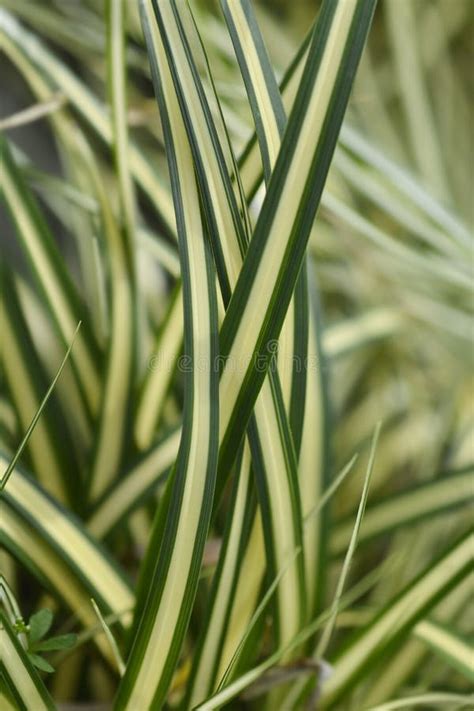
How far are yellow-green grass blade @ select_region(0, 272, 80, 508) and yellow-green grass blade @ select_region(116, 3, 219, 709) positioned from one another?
0.16 meters

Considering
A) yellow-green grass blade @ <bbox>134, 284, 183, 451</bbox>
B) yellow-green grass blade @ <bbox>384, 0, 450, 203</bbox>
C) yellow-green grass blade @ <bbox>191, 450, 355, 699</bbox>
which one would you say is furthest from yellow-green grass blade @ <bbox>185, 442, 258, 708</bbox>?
yellow-green grass blade @ <bbox>384, 0, 450, 203</bbox>

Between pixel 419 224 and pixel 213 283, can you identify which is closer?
pixel 213 283

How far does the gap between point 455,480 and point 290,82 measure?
26cm

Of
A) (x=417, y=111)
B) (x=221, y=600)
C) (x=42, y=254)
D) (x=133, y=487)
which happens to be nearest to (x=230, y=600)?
(x=221, y=600)

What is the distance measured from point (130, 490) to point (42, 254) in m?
0.15

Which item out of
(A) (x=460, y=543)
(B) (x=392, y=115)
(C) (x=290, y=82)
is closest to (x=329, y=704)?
(A) (x=460, y=543)

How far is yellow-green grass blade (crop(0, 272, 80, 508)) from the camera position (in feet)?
1.33

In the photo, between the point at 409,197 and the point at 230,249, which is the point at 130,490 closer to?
the point at 230,249

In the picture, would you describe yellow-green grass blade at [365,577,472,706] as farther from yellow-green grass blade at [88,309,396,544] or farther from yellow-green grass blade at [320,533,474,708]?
yellow-green grass blade at [88,309,396,544]

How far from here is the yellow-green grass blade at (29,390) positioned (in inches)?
15.9

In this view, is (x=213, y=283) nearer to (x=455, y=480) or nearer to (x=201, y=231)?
(x=201, y=231)

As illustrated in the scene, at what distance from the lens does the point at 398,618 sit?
1.18ft

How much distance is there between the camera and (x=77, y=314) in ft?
1.40

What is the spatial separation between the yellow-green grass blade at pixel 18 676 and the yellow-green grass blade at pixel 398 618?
0.16 meters
